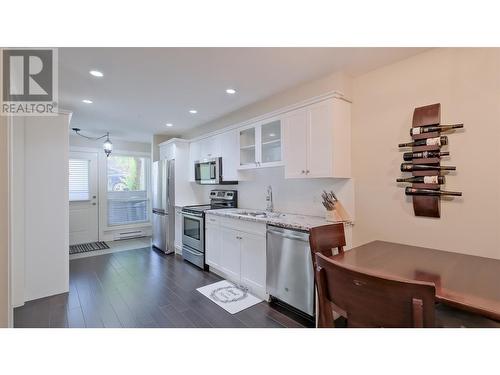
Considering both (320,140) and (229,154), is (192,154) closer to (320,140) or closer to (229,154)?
(229,154)

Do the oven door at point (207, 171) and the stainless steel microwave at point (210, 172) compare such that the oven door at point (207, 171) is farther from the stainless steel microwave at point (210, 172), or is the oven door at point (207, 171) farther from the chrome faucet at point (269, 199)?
the chrome faucet at point (269, 199)

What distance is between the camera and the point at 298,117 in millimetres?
2574

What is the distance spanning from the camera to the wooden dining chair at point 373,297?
706mm

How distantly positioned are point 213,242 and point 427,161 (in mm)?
2732

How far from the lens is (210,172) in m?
3.97

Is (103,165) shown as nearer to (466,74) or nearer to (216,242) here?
(216,242)

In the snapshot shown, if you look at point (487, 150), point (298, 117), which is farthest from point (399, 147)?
point (298, 117)

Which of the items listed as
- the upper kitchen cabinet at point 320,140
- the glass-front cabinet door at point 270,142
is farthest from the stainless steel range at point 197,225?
the upper kitchen cabinet at point 320,140

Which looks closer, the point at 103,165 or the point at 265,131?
the point at 265,131

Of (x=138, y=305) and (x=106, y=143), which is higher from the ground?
(x=106, y=143)

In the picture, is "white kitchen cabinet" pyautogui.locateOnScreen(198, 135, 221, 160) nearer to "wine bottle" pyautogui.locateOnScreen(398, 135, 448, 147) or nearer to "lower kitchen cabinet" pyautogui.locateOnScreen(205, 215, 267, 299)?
"lower kitchen cabinet" pyautogui.locateOnScreen(205, 215, 267, 299)

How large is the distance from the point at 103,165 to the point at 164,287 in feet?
13.4
